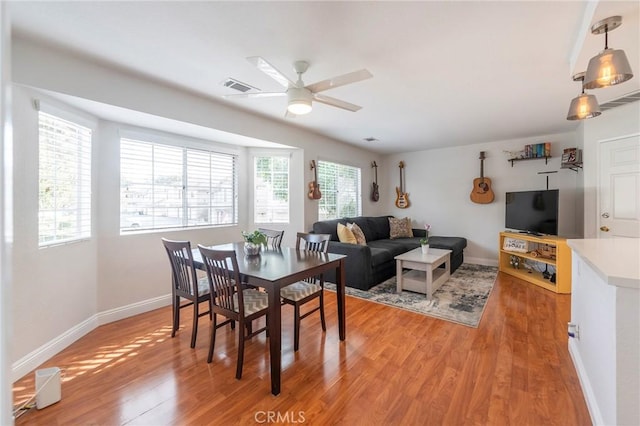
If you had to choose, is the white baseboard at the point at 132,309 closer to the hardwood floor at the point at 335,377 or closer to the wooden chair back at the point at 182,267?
the hardwood floor at the point at 335,377

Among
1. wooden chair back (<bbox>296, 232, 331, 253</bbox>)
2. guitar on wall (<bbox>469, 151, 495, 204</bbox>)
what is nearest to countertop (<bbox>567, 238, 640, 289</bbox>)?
wooden chair back (<bbox>296, 232, 331, 253</bbox>)

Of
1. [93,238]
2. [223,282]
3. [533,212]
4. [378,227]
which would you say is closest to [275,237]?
[223,282]

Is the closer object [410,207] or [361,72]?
[361,72]

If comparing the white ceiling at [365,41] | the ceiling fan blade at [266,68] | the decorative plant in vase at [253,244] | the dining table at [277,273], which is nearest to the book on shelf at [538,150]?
the white ceiling at [365,41]

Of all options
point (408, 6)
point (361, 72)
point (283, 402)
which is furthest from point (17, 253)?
point (408, 6)

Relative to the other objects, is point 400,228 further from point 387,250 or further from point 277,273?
point 277,273

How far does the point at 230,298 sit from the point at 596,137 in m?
4.93

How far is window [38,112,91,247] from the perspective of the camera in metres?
2.24

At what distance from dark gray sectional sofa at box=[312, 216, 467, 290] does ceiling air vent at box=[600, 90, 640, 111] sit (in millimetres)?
2598

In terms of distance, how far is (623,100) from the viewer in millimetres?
3137

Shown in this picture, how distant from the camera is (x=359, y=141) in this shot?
5.21 meters

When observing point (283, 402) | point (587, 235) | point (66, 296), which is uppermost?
point (587, 235)

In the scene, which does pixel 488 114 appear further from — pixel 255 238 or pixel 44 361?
pixel 44 361

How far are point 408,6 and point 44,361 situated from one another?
3691 millimetres
